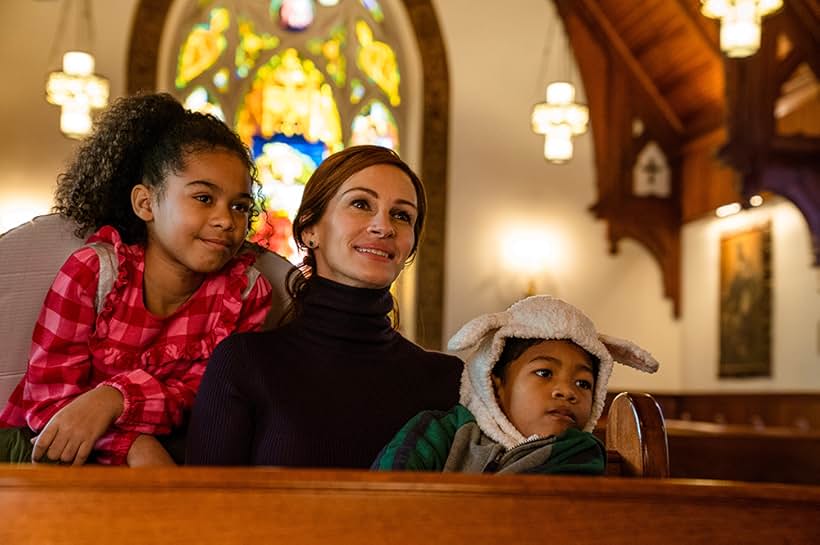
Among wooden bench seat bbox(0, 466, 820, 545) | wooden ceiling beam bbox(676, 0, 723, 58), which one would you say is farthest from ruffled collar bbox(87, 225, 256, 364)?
wooden ceiling beam bbox(676, 0, 723, 58)

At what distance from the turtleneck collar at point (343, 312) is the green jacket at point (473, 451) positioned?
0.29 m

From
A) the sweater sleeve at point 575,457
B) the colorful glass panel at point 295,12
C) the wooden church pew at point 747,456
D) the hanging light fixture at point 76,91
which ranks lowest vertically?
the wooden church pew at point 747,456

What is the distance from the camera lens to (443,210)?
1089 centimetres

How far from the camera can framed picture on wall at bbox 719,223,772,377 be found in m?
9.91

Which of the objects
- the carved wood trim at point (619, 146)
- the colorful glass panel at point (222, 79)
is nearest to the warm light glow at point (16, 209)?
the colorful glass panel at point (222, 79)

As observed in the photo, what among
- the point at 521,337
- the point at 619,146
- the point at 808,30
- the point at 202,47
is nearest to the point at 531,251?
the point at 619,146

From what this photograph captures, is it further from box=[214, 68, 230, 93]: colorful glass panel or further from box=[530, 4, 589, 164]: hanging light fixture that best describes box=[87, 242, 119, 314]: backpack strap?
box=[214, 68, 230, 93]: colorful glass panel

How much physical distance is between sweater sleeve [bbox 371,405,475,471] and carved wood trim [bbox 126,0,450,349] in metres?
8.29

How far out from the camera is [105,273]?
2184 mm

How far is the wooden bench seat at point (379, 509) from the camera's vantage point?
1.17 meters

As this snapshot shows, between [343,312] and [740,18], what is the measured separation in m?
4.50

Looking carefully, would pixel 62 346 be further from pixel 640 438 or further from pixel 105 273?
pixel 640 438

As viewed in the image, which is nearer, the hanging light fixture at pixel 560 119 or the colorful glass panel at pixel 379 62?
the hanging light fixture at pixel 560 119

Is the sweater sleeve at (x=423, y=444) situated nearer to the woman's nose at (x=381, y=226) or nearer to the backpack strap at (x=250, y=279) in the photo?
the woman's nose at (x=381, y=226)
